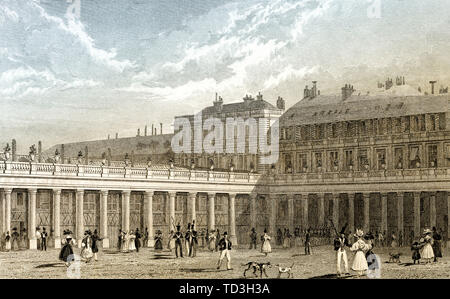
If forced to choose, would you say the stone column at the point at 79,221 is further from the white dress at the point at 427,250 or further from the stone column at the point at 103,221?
→ the white dress at the point at 427,250

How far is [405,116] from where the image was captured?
63.1 m

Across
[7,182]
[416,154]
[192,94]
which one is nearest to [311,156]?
[416,154]

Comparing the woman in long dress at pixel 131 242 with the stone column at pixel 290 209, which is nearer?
the woman in long dress at pixel 131 242

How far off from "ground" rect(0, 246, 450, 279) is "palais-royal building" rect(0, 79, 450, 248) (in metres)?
6.62

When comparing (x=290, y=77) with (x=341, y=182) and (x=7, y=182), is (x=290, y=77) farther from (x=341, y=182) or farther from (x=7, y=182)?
(x=7, y=182)

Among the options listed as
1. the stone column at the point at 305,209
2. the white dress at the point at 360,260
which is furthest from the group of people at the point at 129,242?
the stone column at the point at 305,209

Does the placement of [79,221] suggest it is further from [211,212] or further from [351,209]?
[351,209]

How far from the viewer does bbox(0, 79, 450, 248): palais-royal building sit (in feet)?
183

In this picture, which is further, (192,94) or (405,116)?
(405,116)

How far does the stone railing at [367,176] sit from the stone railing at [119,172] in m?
2.84

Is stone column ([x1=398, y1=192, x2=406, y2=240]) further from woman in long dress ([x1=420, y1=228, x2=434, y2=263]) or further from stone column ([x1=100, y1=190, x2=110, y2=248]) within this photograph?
stone column ([x1=100, y1=190, x2=110, y2=248])

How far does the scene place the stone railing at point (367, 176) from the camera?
2341 inches
